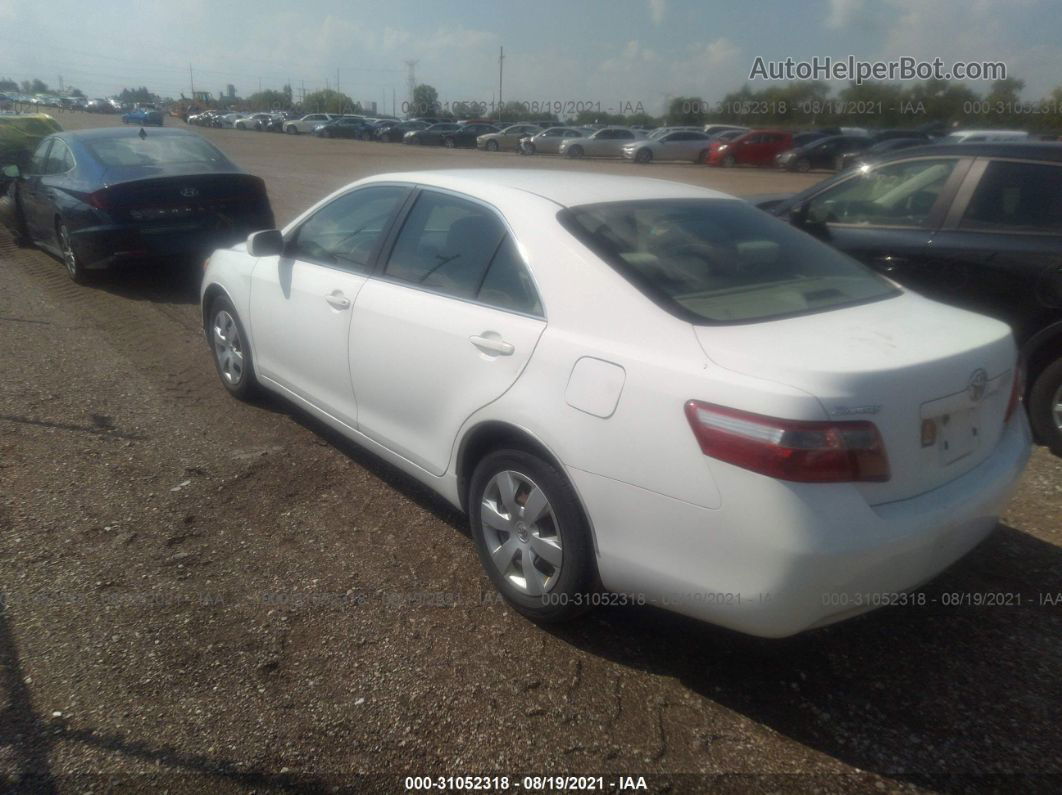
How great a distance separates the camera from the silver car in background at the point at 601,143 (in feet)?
124

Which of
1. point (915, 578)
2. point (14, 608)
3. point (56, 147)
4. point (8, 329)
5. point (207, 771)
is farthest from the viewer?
point (56, 147)

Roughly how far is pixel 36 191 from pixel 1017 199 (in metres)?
9.31

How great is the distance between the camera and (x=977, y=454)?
9.48 feet

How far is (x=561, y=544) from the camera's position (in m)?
3.02

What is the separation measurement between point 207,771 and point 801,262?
2817 mm

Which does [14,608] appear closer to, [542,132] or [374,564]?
[374,564]

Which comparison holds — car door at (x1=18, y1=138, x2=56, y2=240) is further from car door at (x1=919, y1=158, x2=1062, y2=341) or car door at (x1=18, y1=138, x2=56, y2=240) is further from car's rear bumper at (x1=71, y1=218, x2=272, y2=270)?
car door at (x1=919, y1=158, x2=1062, y2=341)

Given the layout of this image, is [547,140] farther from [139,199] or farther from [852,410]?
[852,410]

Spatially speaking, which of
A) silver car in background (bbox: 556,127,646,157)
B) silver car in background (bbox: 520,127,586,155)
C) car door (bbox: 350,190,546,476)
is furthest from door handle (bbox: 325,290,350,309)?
silver car in background (bbox: 520,127,586,155)

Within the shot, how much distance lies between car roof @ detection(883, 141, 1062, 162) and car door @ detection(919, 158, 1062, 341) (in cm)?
5

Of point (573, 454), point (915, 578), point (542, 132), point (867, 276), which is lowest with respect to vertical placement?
→ point (542, 132)

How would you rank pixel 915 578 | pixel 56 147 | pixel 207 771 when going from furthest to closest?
1. pixel 56 147
2. pixel 915 578
3. pixel 207 771

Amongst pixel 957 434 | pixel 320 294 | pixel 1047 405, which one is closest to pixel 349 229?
pixel 320 294

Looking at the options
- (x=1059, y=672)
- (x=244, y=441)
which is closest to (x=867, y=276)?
(x=1059, y=672)
